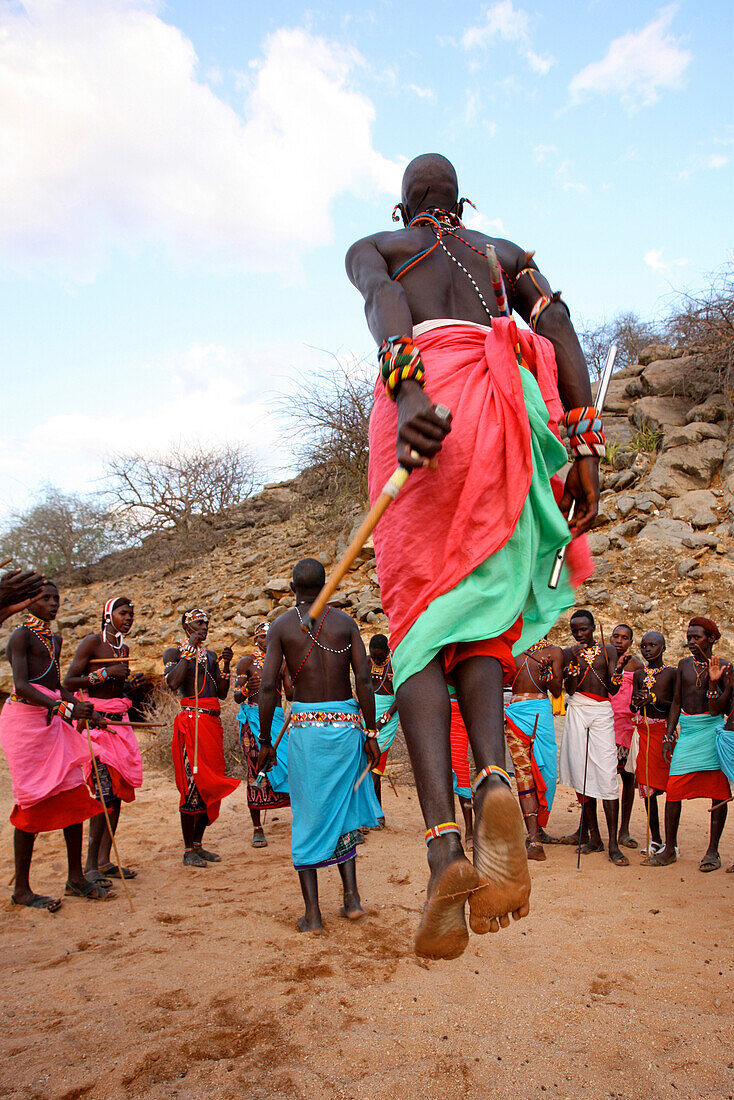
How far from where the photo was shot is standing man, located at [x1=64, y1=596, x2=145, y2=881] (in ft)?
20.1

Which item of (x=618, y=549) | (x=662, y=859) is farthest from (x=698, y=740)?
(x=618, y=549)

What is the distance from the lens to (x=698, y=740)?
6234mm

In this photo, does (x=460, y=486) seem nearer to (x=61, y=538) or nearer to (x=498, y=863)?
(x=498, y=863)

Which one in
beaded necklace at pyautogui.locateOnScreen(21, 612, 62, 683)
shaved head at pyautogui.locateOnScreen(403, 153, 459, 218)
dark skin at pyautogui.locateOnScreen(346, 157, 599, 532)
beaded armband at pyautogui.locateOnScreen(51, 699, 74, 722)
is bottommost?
beaded armband at pyautogui.locateOnScreen(51, 699, 74, 722)

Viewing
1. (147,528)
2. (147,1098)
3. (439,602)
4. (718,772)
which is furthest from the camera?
(147,528)

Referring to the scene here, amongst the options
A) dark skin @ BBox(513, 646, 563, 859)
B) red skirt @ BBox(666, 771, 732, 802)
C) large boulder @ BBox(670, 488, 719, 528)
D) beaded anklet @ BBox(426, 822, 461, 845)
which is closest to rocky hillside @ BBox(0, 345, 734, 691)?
large boulder @ BBox(670, 488, 719, 528)

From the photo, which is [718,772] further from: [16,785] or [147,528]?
[147,528]

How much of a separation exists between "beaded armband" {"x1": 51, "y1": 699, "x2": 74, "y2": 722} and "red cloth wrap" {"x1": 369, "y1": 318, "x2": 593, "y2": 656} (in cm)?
406

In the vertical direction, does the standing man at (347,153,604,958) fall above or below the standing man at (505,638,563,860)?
above

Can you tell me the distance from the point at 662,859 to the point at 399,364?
5828mm

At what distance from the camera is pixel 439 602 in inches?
78.0

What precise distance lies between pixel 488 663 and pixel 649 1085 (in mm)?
1891

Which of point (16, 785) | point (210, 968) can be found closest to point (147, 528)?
point (16, 785)

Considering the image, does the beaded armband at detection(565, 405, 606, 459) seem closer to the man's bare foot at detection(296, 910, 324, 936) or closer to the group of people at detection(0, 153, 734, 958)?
the group of people at detection(0, 153, 734, 958)
